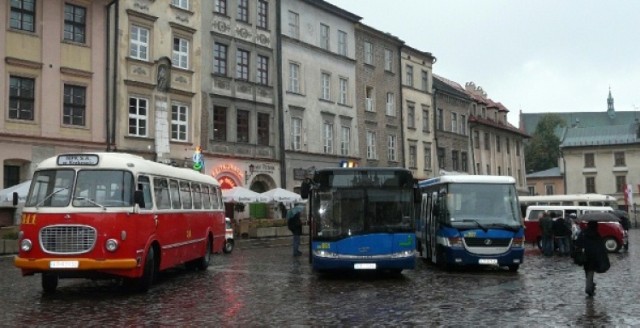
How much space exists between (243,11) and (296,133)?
7.83m

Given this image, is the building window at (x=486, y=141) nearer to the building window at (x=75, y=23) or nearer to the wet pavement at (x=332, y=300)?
the building window at (x=75, y=23)

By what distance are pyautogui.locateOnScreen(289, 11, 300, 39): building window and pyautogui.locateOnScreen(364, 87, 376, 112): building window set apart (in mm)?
8436

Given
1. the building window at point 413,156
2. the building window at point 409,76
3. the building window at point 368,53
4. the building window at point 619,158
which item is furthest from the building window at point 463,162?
the building window at point 619,158

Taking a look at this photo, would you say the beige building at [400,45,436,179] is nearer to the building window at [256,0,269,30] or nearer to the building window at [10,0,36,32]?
the building window at [256,0,269,30]

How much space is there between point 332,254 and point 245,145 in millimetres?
21432

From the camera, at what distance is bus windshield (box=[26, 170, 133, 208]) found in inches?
520

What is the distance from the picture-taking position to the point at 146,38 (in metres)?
32.0

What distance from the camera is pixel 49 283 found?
14.2 m

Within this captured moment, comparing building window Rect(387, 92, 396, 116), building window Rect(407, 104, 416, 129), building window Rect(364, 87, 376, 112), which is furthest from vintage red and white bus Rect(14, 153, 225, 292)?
building window Rect(407, 104, 416, 129)

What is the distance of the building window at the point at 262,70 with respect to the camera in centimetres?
3831

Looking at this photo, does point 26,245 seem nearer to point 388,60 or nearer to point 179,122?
point 179,122

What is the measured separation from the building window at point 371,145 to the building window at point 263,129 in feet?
35.3

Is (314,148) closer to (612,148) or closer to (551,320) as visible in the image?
(551,320)

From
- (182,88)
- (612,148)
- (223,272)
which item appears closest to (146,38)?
(182,88)
